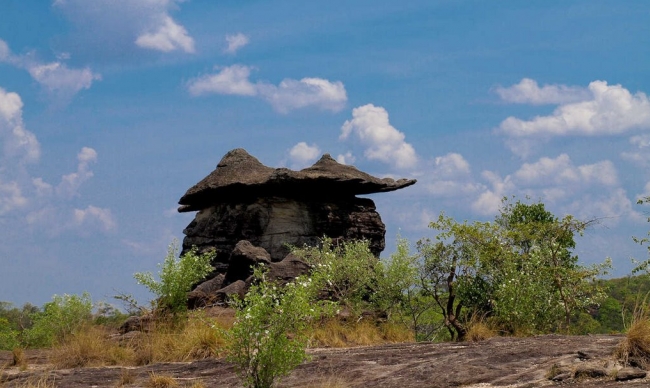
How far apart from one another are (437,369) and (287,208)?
20545 millimetres

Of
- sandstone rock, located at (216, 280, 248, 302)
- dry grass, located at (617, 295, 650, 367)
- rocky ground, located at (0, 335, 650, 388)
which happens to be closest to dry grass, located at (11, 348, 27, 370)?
rocky ground, located at (0, 335, 650, 388)

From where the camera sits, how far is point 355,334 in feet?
59.2

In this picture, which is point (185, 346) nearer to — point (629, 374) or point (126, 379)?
point (126, 379)

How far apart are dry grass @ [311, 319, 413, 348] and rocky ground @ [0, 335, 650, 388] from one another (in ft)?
10.0

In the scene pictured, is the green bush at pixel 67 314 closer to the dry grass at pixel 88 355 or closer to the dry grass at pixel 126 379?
the dry grass at pixel 88 355

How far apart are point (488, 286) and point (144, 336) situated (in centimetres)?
907

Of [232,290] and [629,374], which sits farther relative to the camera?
[232,290]

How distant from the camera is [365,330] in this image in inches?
727

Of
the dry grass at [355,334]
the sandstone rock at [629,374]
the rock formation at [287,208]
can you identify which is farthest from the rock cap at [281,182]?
the sandstone rock at [629,374]

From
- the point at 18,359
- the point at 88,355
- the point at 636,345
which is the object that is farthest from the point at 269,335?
the point at 18,359

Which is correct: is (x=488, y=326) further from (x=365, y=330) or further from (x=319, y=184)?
(x=319, y=184)

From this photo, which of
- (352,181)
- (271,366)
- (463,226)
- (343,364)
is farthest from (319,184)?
(271,366)

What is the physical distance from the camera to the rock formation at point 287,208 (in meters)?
29.8

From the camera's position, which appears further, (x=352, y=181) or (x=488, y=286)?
(x=352, y=181)
